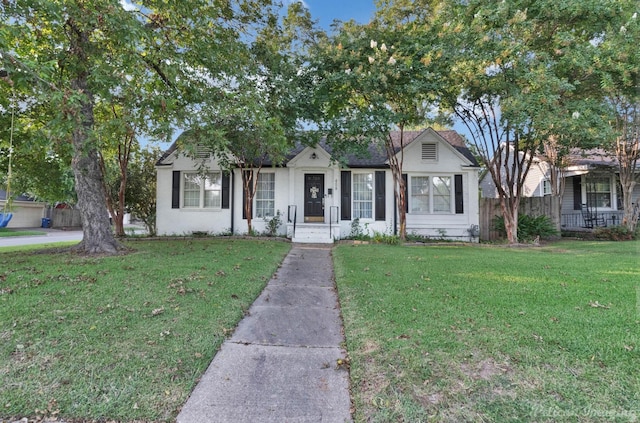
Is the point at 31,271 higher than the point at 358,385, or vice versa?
the point at 31,271

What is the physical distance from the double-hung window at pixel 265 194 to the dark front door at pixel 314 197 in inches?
52.4

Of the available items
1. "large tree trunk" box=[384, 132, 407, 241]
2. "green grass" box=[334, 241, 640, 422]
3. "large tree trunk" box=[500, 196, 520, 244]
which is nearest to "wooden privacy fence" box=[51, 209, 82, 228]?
"large tree trunk" box=[384, 132, 407, 241]

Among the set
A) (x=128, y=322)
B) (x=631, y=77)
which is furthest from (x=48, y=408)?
Answer: (x=631, y=77)

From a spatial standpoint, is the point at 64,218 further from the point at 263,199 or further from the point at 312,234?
the point at 312,234

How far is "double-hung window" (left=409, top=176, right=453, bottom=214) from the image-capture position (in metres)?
12.8

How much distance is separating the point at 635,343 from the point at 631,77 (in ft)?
30.9

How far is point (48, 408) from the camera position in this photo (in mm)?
2029

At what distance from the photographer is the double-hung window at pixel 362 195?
12.8m

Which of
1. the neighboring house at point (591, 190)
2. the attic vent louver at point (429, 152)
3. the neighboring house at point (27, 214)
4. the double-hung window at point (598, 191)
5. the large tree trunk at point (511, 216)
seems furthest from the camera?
the neighboring house at point (27, 214)

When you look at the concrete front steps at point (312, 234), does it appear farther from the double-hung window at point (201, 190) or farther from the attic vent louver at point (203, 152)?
the attic vent louver at point (203, 152)

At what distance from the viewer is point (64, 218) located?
89.6 ft

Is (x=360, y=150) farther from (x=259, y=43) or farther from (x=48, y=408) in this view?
(x=48, y=408)

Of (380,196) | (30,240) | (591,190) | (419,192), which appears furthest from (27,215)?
(591,190)

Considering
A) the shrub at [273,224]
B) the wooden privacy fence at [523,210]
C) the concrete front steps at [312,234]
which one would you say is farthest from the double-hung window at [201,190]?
the wooden privacy fence at [523,210]
